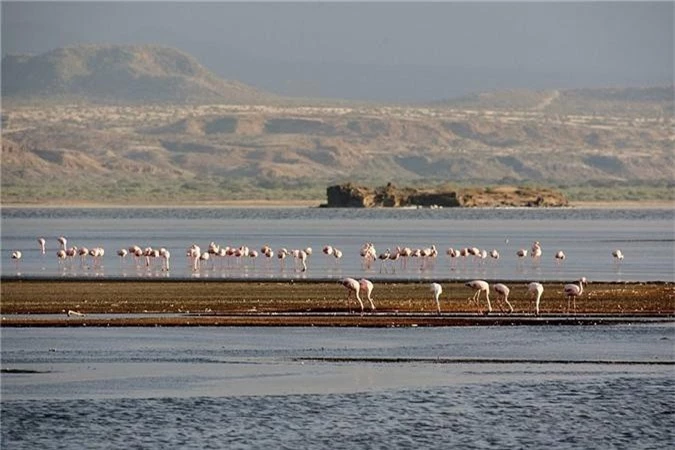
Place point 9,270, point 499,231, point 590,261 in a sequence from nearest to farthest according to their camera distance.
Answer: point 9,270
point 590,261
point 499,231

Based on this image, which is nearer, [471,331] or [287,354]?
[287,354]

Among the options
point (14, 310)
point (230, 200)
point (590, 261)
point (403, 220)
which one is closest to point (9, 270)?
point (14, 310)

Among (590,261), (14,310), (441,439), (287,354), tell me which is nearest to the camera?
(441,439)

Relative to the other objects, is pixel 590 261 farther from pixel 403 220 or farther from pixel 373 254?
pixel 403 220

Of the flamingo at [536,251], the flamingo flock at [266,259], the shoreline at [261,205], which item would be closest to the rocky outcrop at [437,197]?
the shoreline at [261,205]

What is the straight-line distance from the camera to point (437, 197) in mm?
160750

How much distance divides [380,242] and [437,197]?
8515 centimetres

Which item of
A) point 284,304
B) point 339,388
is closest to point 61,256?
point 284,304

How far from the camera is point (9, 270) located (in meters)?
52.1

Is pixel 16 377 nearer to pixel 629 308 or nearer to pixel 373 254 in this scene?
pixel 629 308

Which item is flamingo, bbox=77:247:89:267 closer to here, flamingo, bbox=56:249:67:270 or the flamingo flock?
the flamingo flock

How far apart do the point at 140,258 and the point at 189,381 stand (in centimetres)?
3446

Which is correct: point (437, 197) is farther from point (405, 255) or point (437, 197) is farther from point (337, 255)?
A: point (405, 255)

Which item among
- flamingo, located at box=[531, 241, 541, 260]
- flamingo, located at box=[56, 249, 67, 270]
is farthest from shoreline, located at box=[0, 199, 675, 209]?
flamingo, located at box=[531, 241, 541, 260]
